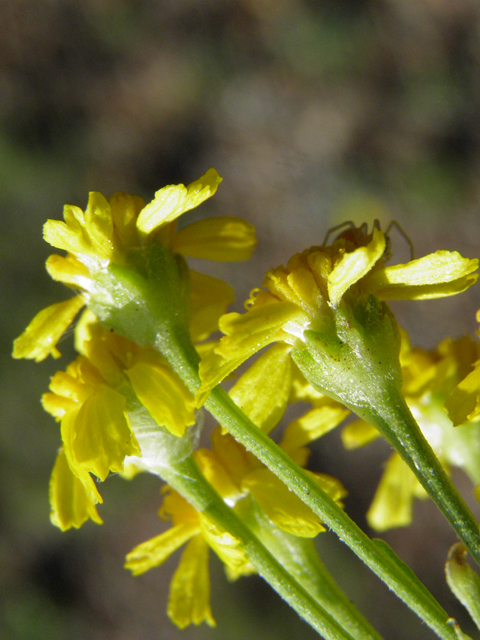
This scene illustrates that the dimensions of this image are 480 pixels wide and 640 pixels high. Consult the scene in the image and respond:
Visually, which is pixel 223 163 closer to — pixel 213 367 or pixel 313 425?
pixel 313 425

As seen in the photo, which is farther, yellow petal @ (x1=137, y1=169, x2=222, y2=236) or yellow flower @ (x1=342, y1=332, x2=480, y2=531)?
yellow flower @ (x1=342, y1=332, x2=480, y2=531)

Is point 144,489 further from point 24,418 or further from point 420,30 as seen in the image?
point 420,30

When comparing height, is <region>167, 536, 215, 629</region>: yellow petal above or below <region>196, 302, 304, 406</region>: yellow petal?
below

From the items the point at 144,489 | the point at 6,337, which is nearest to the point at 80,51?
the point at 6,337

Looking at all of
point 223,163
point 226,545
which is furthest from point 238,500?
point 223,163

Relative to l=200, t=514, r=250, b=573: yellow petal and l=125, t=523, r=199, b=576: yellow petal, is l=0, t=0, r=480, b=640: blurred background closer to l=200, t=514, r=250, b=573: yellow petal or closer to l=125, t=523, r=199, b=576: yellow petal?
l=125, t=523, r=199, b=576: yellow petal

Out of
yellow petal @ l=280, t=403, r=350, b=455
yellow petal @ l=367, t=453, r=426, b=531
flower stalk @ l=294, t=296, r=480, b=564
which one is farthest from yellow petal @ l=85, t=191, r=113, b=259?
yellow petal @ l=367, t=453, r=426, b=531
